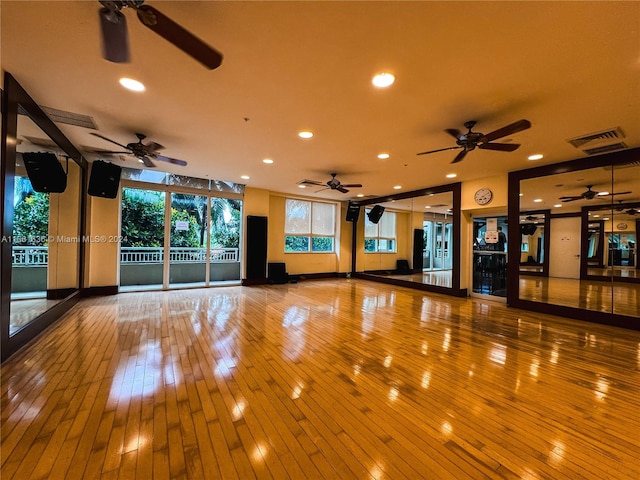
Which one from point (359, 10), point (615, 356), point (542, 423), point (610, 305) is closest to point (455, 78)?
point (359, 10)

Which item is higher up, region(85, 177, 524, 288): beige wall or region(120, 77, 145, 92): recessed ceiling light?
region(120, 77, 145, 92): recessed ceiling light

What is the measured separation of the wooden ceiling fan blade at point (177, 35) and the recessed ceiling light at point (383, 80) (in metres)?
1.55

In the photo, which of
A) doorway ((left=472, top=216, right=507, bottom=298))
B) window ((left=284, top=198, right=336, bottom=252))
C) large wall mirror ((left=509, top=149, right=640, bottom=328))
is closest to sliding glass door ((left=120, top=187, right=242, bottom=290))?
window ((left=284, top=198, right=336, bottom=252))

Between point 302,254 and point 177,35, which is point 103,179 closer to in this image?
point 177,35

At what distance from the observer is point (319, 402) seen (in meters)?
2.29

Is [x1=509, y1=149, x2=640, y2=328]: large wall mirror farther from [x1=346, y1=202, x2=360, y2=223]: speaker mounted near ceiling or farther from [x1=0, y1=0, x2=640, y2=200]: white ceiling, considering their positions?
[x1=346, y1=202, x2=360, y2=223]: speaker mounted near ceiling

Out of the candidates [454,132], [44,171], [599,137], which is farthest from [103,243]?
[599,137]

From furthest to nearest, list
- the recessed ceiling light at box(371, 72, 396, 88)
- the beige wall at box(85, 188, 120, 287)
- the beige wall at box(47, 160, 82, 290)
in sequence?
the beige wall at box(85, 188, 120, 287) < the beige wall at box(47, 160, 82, 290) < the recessed ceiling light at box(371, 72, 396, 88)

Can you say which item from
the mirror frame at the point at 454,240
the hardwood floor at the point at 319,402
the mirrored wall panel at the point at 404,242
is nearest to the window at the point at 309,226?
the mirrored wall panel at the point at 404,242

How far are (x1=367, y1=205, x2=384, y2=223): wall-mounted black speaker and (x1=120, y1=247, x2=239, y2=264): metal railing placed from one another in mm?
5082

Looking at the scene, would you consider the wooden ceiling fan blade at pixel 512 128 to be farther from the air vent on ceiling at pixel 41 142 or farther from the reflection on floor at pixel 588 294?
the air vent on ceiling at pixel 41 142

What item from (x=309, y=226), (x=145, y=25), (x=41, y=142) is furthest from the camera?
(x=309, y=226)

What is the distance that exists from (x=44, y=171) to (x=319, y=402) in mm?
5265

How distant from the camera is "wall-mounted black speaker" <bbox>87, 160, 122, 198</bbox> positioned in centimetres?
A: 543
